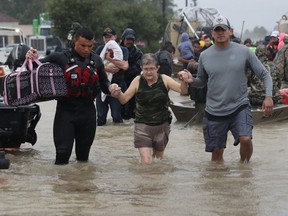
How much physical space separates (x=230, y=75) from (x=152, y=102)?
0.89m

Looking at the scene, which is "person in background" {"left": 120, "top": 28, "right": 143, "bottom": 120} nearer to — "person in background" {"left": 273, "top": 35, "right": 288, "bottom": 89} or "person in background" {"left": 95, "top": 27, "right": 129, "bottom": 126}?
"person in background" {"left": 95, "top": 27, "right": 129, "bottom": 126}

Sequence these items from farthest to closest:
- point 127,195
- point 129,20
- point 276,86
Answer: point 129,20
point 276,86
point 127,195

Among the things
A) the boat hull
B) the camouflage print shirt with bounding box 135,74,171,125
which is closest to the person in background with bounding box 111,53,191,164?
the camouflage print shirt with bounding box 135,74,171,125

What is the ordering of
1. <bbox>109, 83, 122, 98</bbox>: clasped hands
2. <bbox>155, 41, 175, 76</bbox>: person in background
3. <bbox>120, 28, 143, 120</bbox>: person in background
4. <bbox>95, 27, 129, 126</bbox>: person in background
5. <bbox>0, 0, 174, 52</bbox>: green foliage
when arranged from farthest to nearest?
<bbox>0, 0, 174, 52</bbox>: green foliage, <bbox>155, 41, 175, 76</bbox>: person in background, <bbox>120, 28, 143, 120</bbox>: person in background, <bbox>95, 27, 129, 126</bbox>: person in background, <bbox>109, 83, 122, 98</bbox>: clasped hands

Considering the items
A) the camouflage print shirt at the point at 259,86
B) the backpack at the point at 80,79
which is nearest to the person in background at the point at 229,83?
the backpack at the point at 80,79

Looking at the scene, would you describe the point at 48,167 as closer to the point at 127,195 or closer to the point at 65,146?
the point at 65,146

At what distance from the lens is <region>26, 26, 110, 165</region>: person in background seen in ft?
23.2

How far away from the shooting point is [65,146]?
723 centimetres

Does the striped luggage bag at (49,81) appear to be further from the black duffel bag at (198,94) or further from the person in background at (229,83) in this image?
the black duffel bag at (198,94)

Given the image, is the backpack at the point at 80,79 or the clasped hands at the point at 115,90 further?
the clasped hands at the point at 115,90

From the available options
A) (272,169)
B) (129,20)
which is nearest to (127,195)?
(272,169)

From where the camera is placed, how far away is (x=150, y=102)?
7289 millimetres

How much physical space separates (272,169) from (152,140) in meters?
1.36

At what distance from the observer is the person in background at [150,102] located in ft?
23.7
